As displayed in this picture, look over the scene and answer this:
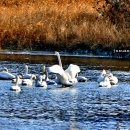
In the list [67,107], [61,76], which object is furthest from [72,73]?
[67,107]

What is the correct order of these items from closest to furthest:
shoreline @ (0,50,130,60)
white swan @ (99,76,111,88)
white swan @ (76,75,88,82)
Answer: white swan @ (99,76,111,88)
white swan @ (76,75,88,82)
shoreline @ (0,50,130,60)

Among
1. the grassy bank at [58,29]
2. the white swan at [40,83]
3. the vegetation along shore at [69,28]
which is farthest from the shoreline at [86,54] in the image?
the white swan at [40,83]

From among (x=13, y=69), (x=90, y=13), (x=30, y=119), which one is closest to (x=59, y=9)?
(x=90, y=13)

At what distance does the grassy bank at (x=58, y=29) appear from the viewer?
132ft

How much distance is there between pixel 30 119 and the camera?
1773 cm

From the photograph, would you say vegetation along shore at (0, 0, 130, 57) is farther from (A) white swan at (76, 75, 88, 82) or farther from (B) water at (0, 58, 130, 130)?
(A) white swan at (76, 75, 88, 82)

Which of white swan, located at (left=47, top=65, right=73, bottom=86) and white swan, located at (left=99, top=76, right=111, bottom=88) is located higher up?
white swan, located at (left=47, top=65, right=73, bottom=86)

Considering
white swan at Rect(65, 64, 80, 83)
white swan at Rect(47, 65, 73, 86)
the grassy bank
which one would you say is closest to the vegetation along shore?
the grassy bank

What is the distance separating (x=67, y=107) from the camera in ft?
65.5

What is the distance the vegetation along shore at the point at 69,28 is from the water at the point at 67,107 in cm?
1288

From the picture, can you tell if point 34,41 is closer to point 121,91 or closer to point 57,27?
point 57,27

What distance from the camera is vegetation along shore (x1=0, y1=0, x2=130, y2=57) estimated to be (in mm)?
40375

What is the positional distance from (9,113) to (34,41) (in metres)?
24.4

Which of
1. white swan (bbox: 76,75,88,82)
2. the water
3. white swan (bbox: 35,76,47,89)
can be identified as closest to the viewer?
the water
